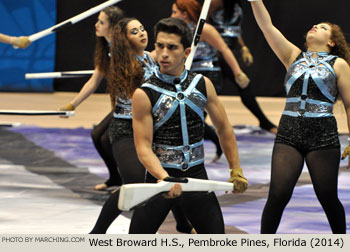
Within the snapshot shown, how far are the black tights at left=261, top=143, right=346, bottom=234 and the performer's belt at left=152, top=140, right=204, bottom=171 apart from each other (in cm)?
69

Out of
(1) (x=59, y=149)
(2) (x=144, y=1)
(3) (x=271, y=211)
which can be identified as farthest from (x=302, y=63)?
(2) (x=144, y=1)

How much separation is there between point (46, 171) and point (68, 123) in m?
2.54

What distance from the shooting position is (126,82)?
4.86 m

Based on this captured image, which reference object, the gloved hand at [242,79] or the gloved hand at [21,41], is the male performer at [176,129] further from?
the gloved hand at [242,79]

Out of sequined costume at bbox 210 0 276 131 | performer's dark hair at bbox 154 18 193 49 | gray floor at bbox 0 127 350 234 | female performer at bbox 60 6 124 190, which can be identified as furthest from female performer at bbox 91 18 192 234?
sequined costume at bbox 210 0 276 131

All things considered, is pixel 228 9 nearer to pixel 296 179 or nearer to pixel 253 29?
pixel 253 29

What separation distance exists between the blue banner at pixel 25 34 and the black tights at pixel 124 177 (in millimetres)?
6967

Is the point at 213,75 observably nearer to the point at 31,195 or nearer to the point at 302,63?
the point at 31,195

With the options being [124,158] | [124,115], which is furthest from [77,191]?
[124,158]

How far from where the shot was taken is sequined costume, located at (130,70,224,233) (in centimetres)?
373

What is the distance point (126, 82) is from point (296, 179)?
4.08 ft

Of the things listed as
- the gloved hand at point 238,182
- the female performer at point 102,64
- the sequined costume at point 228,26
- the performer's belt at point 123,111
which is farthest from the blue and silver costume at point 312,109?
the sequined costume at point 228,26

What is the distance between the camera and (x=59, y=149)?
7.95 metres

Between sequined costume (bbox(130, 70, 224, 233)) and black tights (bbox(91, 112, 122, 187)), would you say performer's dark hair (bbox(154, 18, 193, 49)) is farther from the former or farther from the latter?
black tights (bbox(91, 112, 122, 187))
